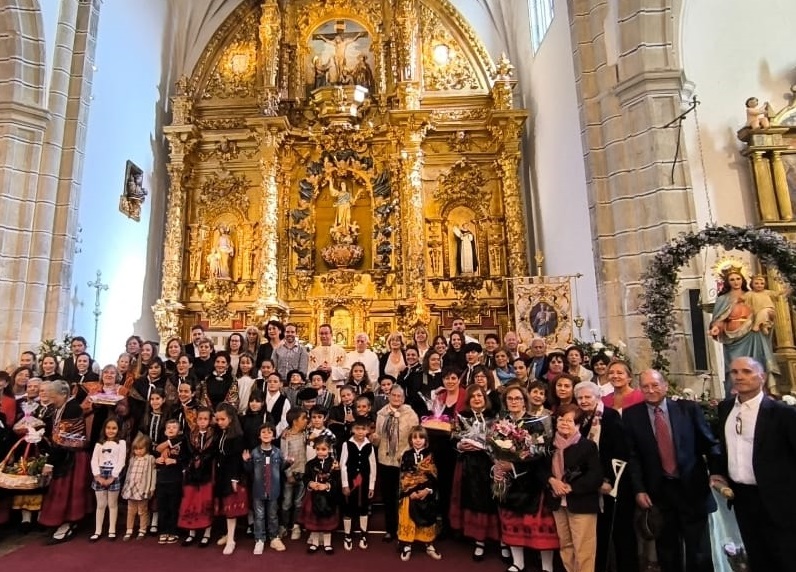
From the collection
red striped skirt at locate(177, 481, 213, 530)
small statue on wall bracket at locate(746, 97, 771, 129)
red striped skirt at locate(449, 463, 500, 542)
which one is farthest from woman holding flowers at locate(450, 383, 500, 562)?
small statue on wall bracket at locate(746, 97, 771, 129)

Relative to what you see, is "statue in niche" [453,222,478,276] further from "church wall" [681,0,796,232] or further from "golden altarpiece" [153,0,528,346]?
"church wall" [681,0,796,232]

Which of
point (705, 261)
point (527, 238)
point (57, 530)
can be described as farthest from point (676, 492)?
point (527, 238)

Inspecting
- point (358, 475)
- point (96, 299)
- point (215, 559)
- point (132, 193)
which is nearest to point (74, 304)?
point (96, 299)

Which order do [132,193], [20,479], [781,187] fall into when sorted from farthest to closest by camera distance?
[132,193]
[781,187]
[20,479]

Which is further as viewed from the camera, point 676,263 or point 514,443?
point 676,263

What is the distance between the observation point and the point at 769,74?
7.82 meters

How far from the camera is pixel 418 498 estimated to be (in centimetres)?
446

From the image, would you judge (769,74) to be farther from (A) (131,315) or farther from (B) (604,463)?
(A) (131,315)

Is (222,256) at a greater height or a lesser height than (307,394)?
greater

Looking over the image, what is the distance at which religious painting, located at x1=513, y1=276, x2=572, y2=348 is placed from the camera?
866cm

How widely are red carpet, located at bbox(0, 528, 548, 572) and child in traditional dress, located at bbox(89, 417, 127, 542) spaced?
7.6 inches

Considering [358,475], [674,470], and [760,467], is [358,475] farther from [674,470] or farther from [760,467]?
[760,467]

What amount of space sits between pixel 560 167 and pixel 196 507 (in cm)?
845

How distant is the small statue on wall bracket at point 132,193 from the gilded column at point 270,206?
2.63 metres
